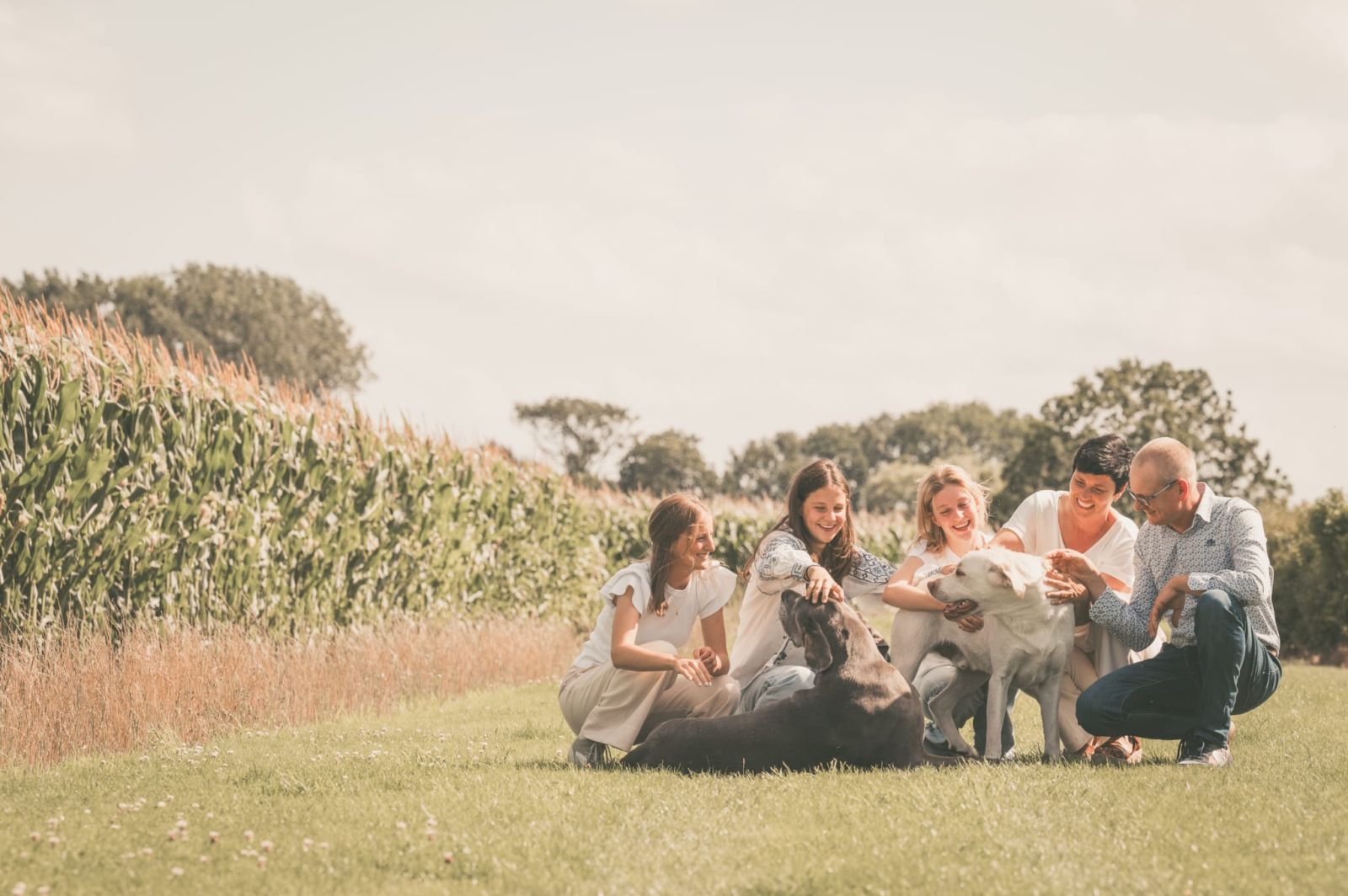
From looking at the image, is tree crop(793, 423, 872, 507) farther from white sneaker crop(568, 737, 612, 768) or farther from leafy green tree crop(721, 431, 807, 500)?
white sneaker crop(568, 737, 612, 768)

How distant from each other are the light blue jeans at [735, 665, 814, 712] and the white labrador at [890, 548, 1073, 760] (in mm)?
716

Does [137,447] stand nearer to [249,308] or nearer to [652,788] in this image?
[652,788]

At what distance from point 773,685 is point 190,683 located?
4.52 meters

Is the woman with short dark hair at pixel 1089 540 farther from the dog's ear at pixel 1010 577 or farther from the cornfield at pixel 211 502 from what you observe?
the cornfield at pixel 211 502

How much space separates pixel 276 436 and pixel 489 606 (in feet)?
14.5

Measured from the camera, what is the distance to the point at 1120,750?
638 cm

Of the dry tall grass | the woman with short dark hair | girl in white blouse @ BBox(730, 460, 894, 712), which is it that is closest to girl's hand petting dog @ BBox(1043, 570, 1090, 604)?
the woman with short dark hair

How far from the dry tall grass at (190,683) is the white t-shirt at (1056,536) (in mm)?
5525

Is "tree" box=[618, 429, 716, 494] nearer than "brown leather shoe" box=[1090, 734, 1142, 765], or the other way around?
"brown leather shoe" box=[1090, 734, 1142, 765]

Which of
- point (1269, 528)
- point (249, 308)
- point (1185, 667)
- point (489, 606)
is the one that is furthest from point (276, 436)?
point (249, 308)

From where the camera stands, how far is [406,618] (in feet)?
40.2

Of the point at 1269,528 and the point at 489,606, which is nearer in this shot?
the point at 489,606

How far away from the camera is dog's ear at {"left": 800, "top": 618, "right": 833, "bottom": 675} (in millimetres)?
5605

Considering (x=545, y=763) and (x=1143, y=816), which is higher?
(x=1143, y=816)
